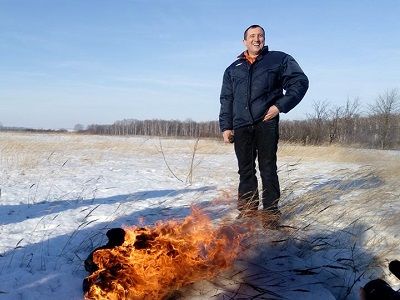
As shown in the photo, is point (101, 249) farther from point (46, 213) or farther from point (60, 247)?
point (46, 213)

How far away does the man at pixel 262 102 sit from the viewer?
3.89 metres

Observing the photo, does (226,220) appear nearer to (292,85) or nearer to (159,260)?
(159,260)

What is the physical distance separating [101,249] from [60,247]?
1.06m

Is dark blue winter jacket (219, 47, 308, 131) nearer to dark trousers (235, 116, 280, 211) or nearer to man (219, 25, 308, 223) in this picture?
man (219, 25, 308, 223)

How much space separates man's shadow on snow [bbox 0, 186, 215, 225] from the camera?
475 centimetres

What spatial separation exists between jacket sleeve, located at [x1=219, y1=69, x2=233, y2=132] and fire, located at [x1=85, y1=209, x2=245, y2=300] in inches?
61.2

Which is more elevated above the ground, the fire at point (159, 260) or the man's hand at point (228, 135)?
the man's hand at point (228, 135)

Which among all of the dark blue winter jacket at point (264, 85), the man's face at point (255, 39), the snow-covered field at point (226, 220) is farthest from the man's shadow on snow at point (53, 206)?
the man's face at point (255, 39)

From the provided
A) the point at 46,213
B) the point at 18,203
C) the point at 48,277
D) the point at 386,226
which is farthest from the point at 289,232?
the point at 18,203

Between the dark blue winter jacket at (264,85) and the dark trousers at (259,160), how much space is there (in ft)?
0.41

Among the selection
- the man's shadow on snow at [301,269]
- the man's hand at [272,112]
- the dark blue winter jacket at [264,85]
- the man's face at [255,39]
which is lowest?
the man's shadow on snow at [301,269]

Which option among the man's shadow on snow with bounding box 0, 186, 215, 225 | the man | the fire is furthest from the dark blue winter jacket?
the man's shadow on snow with bounding box 0, 186, 215, 225

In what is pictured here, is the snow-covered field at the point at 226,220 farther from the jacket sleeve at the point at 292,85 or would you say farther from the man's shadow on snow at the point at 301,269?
the jacket sleeve at the point at 292,85

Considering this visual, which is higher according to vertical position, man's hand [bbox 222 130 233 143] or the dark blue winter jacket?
the dark blue winter jacket
